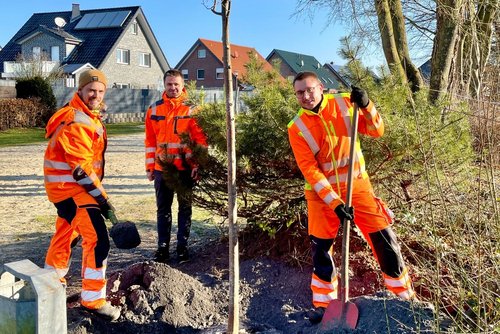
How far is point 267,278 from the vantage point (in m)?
4.51

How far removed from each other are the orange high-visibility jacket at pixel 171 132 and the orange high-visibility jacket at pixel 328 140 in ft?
4.08

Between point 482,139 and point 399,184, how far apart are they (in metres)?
2.05

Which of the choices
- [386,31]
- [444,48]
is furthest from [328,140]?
[444,48]

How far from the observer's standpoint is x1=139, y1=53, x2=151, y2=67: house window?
42500 mm

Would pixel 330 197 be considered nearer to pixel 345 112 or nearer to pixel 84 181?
pixel 345 112

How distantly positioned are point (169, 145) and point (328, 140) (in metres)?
1.86

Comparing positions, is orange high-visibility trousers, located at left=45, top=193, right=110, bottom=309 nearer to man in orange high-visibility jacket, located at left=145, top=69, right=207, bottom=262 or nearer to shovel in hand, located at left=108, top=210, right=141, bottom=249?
shovel in hand, located at left=108, top=210, right=141, bottom=249

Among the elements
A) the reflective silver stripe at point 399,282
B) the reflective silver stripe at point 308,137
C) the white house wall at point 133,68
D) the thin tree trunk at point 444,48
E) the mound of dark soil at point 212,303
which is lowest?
the mound of dark soil at point 212,303

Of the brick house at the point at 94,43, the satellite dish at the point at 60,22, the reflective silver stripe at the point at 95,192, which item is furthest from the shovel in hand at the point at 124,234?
the satellite dish at the point at 60,22

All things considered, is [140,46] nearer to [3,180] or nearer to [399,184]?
[3,180]

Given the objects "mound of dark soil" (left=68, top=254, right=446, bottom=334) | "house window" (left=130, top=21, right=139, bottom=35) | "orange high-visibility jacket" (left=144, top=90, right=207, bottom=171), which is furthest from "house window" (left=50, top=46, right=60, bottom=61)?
"mound of dark soil" (left=68, top=254, right=446, bottom=334)

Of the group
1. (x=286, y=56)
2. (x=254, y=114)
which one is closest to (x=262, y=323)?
(x=254, y=114)

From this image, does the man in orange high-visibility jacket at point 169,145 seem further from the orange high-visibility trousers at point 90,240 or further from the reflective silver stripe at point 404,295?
the reflective silver stripe at point 404,295

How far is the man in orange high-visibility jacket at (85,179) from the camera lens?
153 inches
